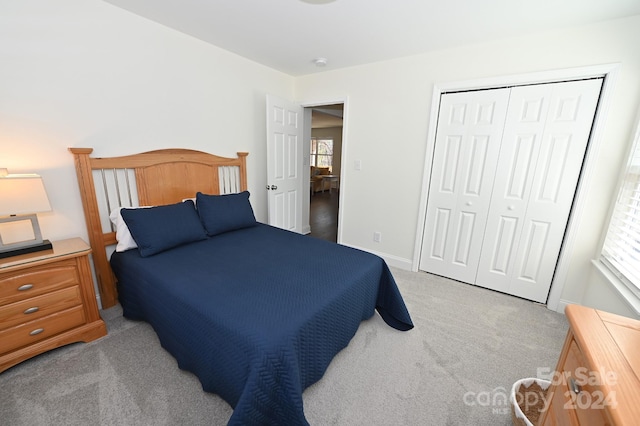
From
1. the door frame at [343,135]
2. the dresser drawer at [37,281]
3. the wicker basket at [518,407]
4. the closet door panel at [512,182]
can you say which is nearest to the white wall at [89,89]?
the dresser drawer at [37,281]

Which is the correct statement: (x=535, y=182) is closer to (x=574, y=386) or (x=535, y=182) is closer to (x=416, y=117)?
(x=416, y=117)

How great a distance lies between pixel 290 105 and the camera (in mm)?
3385

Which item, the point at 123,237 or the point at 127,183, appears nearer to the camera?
the point at 123,237

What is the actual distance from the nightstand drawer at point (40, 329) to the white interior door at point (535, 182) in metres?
3.51

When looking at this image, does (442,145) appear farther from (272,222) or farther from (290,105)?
(272,222)

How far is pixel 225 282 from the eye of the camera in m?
1.58

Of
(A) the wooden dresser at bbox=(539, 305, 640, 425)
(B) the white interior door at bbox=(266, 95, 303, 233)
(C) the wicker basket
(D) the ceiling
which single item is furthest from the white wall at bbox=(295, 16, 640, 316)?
(A) the wooden dresser at bbox=(539, 305, 640, 425)

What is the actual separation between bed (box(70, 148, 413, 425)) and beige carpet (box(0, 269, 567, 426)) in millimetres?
131

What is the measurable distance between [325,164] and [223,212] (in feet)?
26.8

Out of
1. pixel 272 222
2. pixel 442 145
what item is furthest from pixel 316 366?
pixel 442 145

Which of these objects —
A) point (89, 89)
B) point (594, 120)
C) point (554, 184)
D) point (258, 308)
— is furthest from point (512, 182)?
point (89, 89)

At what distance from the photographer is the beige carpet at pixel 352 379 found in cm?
136

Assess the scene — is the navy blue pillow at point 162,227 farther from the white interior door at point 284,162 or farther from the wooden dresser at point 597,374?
the wooden dresser at point 597,374

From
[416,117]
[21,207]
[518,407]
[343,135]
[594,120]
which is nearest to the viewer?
[518,407]
